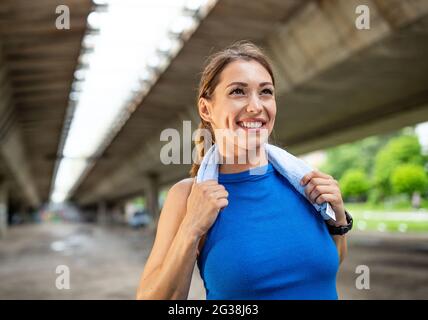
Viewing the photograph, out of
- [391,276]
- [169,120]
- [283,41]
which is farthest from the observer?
[169,120]

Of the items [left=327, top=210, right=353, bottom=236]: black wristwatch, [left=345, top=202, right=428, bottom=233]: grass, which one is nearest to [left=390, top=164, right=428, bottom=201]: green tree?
[left=345, top=202, right=428, bottom=233]: grass

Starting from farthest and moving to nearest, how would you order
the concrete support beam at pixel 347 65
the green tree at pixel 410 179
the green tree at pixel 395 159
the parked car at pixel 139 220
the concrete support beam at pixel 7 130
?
the parked car at pixel 139 220, the green tree at pixel 395 159, the green tree at pixel 410 179, the concrete support beam at pixel 7 130, the concrete support beam at pixel 347 65

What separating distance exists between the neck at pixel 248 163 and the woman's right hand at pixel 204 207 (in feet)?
0.64

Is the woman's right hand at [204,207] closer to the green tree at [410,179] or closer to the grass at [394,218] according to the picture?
the green tree at [410,179]

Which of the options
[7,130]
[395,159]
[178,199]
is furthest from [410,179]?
[178,199]

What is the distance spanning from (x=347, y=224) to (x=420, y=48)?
11.4 m

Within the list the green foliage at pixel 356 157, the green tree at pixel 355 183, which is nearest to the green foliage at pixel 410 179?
the green tree at pixel 355 183

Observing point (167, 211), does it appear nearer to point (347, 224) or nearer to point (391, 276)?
point (347, 224)

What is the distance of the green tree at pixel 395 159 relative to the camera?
35.7m

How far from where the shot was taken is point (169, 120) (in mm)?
25312

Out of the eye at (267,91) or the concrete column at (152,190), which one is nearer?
the eye at (267,91)

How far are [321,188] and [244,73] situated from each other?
519mm

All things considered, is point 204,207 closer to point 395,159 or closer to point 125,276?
point 125,276
